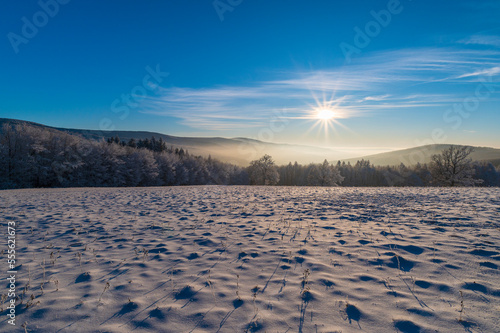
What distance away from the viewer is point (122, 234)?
8.02 m

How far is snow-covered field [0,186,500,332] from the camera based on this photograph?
11.4 ft

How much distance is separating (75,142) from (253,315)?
56.4 metres

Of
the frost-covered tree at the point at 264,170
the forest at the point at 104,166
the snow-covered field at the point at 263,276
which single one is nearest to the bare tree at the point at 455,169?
the forest at the point at 104,166

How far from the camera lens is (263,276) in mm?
4902

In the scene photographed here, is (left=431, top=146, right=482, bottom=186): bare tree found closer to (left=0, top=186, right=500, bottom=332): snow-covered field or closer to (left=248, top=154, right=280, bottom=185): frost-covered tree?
(left=248, top=154, right=280, bottom=185): frost-covered tree

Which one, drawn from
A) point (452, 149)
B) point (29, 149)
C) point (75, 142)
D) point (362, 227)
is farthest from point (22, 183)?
point (452, 149)

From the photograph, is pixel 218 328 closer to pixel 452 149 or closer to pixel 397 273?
pixel 397 273

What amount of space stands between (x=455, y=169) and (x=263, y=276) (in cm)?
5885

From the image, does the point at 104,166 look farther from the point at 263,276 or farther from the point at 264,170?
Answer: the point at 263,276

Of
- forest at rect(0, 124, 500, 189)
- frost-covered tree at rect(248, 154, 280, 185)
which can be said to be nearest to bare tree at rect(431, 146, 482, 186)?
forest at rect(0, 124, 500, 189)

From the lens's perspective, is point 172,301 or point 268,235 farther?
point 268,235

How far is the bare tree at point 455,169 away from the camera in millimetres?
44906

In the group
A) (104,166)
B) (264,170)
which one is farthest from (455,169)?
(104,166)

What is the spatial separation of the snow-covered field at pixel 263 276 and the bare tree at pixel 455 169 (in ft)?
158
